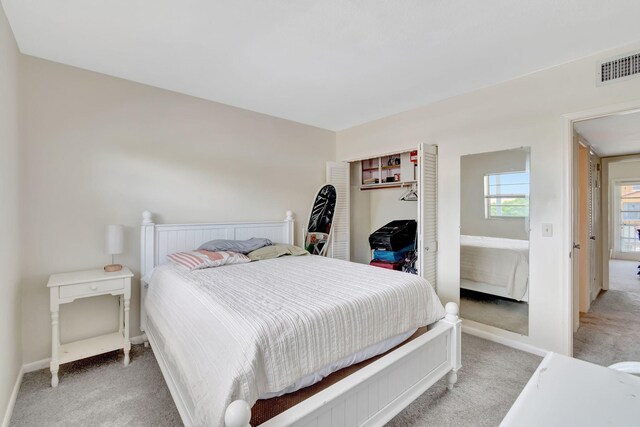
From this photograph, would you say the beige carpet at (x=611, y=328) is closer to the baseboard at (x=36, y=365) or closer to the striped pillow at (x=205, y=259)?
the striped pillow at (x=205, y=259)

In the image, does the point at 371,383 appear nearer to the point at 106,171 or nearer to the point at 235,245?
the point at 235,245

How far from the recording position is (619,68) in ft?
7.11

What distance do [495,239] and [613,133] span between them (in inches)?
83.5

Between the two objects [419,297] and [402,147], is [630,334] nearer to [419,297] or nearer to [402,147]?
[419,297]

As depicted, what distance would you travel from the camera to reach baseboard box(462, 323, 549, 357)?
258cm

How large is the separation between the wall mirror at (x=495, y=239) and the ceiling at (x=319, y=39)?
84 centimetres

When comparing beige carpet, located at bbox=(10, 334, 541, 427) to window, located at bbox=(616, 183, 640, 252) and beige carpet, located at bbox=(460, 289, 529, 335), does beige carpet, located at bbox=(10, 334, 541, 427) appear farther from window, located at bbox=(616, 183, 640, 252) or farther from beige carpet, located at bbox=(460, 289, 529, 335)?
window, located at bbox=(616, 183, 640, 252)

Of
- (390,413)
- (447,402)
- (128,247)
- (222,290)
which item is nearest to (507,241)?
(447,402)

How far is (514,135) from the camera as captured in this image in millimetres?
2707

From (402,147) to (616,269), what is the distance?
18.1 ft

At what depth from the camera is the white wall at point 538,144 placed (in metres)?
2.36

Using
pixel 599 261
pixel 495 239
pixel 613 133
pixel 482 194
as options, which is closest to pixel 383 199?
pixel 482 194

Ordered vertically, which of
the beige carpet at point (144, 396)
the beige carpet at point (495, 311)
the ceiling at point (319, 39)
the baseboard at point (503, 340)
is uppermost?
the ceiling at point (319, 39)

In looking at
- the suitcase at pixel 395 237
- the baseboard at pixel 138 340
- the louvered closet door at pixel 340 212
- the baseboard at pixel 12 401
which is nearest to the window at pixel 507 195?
the suitcase at pixel 395 237
